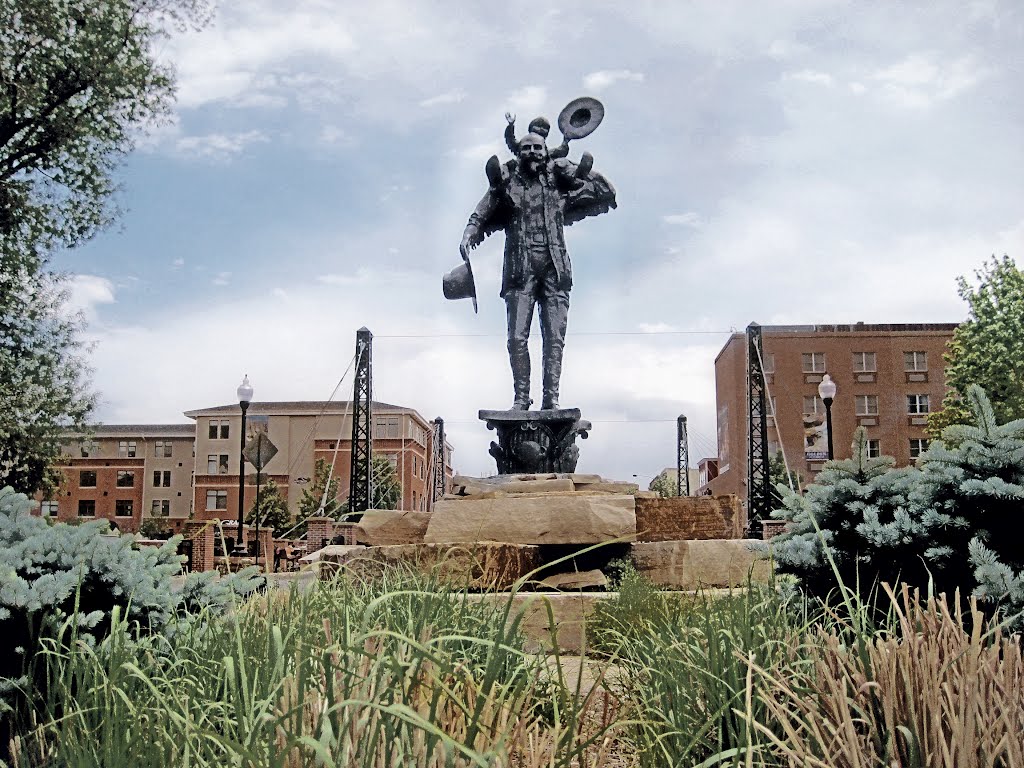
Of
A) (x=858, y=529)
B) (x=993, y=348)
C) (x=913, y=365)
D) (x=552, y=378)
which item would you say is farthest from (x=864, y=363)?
(x=858, y=529)

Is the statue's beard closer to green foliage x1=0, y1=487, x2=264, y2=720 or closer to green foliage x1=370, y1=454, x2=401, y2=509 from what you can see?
green foliage x1=0, y1=487, x2=264, y2=720

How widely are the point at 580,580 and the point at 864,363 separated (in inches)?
1972

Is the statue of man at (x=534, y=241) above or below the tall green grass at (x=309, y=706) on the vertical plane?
above

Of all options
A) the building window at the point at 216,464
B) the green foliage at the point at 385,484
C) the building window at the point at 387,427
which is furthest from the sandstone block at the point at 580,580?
the building window at the point at 216,464

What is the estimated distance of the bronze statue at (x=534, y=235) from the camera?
30.8 ft

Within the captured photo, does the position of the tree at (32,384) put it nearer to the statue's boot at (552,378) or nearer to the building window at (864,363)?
the statue's boot at (552,378)

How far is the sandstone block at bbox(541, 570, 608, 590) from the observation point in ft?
23.1

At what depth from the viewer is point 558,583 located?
7.03m

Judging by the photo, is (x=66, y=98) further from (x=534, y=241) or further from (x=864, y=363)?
(x=864, y=363)

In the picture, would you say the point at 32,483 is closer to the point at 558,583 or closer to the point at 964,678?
the point at 558,583

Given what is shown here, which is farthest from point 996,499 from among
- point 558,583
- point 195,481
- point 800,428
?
point 195,481

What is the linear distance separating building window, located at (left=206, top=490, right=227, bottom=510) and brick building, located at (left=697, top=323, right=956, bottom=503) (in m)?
36.3

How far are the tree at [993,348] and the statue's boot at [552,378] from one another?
21.5 metres

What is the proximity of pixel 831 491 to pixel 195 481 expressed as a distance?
6886 cm
